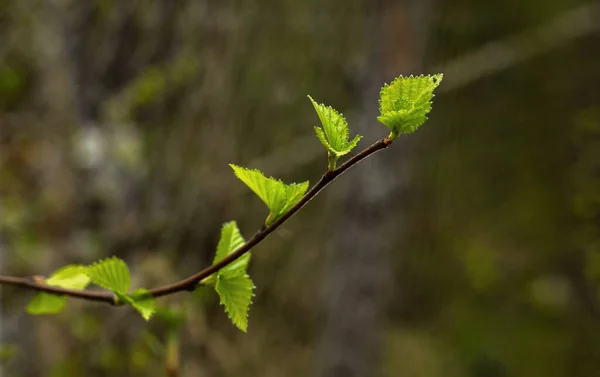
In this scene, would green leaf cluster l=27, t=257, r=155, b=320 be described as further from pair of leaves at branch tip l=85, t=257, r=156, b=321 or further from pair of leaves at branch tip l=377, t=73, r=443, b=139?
pair of leaves at branch tip l=377, t=73, r=443, b=139

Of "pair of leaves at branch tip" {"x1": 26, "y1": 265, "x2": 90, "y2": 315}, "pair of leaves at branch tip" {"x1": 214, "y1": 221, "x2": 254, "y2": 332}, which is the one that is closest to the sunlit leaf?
"pair of leaves at branch tip" {"x1": 26, "y1": 265, "x2": 90, "y2": 315}

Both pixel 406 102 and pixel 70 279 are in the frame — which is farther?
pixel 70 279

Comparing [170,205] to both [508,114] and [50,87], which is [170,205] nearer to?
[50,87]

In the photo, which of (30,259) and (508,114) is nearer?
→ (30,259)

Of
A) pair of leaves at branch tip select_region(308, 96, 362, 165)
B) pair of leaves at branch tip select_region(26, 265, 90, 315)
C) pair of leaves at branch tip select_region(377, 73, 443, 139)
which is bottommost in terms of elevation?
pair of leaves at branch tip select_region(377, 73, 443, 139)

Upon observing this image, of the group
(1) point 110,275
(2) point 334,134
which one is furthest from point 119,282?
(2) point 334,134

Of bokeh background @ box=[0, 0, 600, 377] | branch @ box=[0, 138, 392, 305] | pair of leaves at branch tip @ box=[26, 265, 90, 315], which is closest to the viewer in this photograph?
branch @ box=[0, 138, 392, 305]

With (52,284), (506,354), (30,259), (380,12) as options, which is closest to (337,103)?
(380,12)

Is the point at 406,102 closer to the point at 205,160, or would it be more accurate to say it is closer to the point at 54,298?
the point at 54,298
